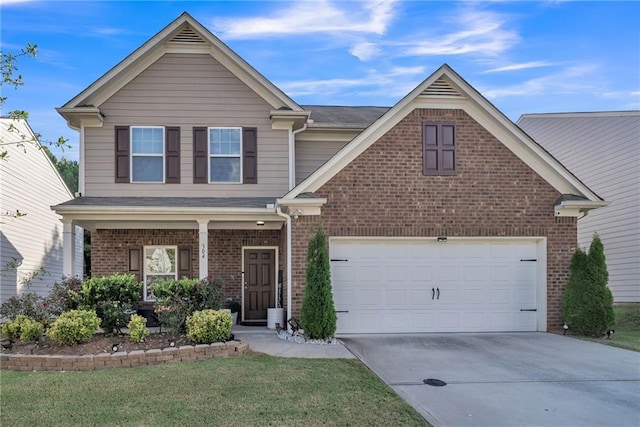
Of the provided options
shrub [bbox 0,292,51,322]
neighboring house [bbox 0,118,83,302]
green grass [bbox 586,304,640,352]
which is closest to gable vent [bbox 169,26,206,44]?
neighboring house [bbox 0,118,83,302]

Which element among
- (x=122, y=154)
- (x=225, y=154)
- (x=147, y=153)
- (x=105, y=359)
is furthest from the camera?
(x=225, y=154)

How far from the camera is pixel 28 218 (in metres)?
16.9

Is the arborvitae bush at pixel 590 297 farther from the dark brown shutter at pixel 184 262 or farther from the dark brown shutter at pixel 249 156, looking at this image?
the dark brown shutter at pixel 184 262

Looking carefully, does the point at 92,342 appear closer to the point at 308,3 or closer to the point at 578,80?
the point at 308,3

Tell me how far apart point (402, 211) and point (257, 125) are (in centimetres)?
456

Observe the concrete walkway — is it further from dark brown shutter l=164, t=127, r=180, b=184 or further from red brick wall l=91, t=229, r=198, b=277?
dark brown shutter l=164, t=127, r=180, b=184

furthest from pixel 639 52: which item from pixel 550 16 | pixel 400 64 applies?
pixel 400 64

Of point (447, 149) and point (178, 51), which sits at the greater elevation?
point (178, 51)

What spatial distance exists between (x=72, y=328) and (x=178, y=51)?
24.9 ft

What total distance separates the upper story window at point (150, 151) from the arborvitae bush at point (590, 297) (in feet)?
31.8

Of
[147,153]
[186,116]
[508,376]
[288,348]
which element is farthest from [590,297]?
[147,153]

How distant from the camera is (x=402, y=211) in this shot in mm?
11258

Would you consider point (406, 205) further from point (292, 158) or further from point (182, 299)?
point (182, 299)

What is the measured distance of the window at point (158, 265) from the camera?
45.7ft
